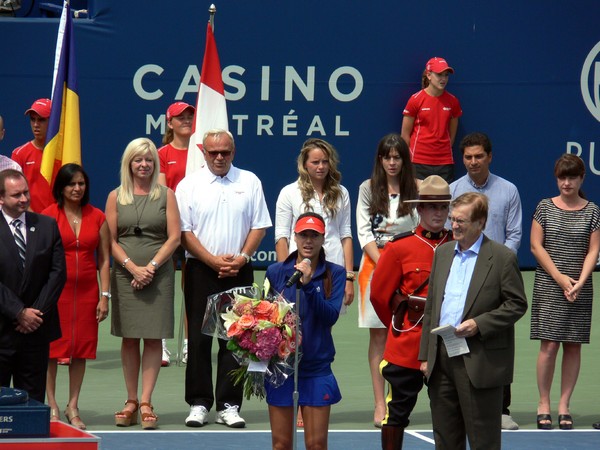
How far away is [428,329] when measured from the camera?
301 inches

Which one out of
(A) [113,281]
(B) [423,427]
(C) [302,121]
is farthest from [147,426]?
(C) [302,121]

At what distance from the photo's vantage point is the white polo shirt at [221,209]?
998 cm

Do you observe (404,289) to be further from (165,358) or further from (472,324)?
(165,358)

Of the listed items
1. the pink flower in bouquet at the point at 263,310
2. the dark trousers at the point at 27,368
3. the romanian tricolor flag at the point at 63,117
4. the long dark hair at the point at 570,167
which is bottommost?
the dark trousers at the point at 27,368

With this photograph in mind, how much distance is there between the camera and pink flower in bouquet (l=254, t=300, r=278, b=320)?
7336 mm

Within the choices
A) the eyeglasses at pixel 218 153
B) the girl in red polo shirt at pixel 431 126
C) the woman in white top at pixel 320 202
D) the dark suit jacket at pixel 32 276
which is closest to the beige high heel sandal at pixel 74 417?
the dark suit jacket at pixel 32 276

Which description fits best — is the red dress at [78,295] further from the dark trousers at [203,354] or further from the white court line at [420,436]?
the white court line at [420,436]

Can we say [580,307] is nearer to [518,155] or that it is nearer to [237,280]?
[237,280]

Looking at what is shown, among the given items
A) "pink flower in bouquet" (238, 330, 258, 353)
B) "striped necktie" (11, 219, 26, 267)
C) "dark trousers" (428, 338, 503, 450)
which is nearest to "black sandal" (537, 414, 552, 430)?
"dark trousers" (428, 338, 503, 450)

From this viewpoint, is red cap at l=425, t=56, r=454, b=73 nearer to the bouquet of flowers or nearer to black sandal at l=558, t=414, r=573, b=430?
black sandal at l=558, t=414, r=573, b=430

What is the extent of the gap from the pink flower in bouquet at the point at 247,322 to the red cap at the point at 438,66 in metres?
8.71

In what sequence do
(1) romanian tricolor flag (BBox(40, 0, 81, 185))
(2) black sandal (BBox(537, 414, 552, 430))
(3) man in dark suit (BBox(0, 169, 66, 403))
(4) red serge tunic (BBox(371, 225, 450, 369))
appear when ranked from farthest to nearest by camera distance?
(1) romanian tricolor flag (BBox(40, 0, 81, 185)), (2) black sandal (BBox(537, 414, 552, 430)), (3) man in dark suit (BBox(0, 169, 66, 403)), (4) red serge tunic (BBox(371, 225, 450, 369))

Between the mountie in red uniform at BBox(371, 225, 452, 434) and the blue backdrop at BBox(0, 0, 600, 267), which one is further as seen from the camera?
the blue backdrop at BBox(0, 0, 600, 267)

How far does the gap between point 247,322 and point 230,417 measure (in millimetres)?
2641
